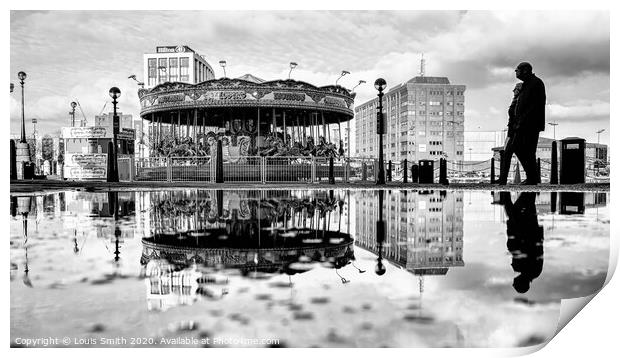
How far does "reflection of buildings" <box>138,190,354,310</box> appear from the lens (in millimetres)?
2627

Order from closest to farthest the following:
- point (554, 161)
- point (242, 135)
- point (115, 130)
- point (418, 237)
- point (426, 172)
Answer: point (418, 237), point (554, 161), point (426, 172), point (115, 130), point (242, 135)

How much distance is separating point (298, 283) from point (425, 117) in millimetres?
86008

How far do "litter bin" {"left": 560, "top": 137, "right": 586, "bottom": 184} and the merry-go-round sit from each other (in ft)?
29.0

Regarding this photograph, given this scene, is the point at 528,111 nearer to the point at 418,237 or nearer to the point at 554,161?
the point at 554,161

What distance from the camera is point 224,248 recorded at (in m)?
3.73

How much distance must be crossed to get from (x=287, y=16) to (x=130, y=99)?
Result: 992 inches

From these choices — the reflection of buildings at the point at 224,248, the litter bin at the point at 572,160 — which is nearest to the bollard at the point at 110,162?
the reflection of buildings at the point at 224,248

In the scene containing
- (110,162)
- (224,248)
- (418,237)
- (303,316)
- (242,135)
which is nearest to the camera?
(303,316)

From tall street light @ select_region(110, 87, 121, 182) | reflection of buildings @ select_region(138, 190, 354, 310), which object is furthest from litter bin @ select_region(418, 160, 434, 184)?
reflection of buildings @ select_region(138, 190, 354, 310)

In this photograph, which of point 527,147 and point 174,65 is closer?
point 527,147

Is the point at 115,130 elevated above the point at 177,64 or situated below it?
below

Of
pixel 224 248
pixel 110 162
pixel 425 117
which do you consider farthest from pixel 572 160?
pixel 425 117

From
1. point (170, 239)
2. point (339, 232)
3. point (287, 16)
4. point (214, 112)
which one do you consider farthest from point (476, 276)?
point (214, 112)
